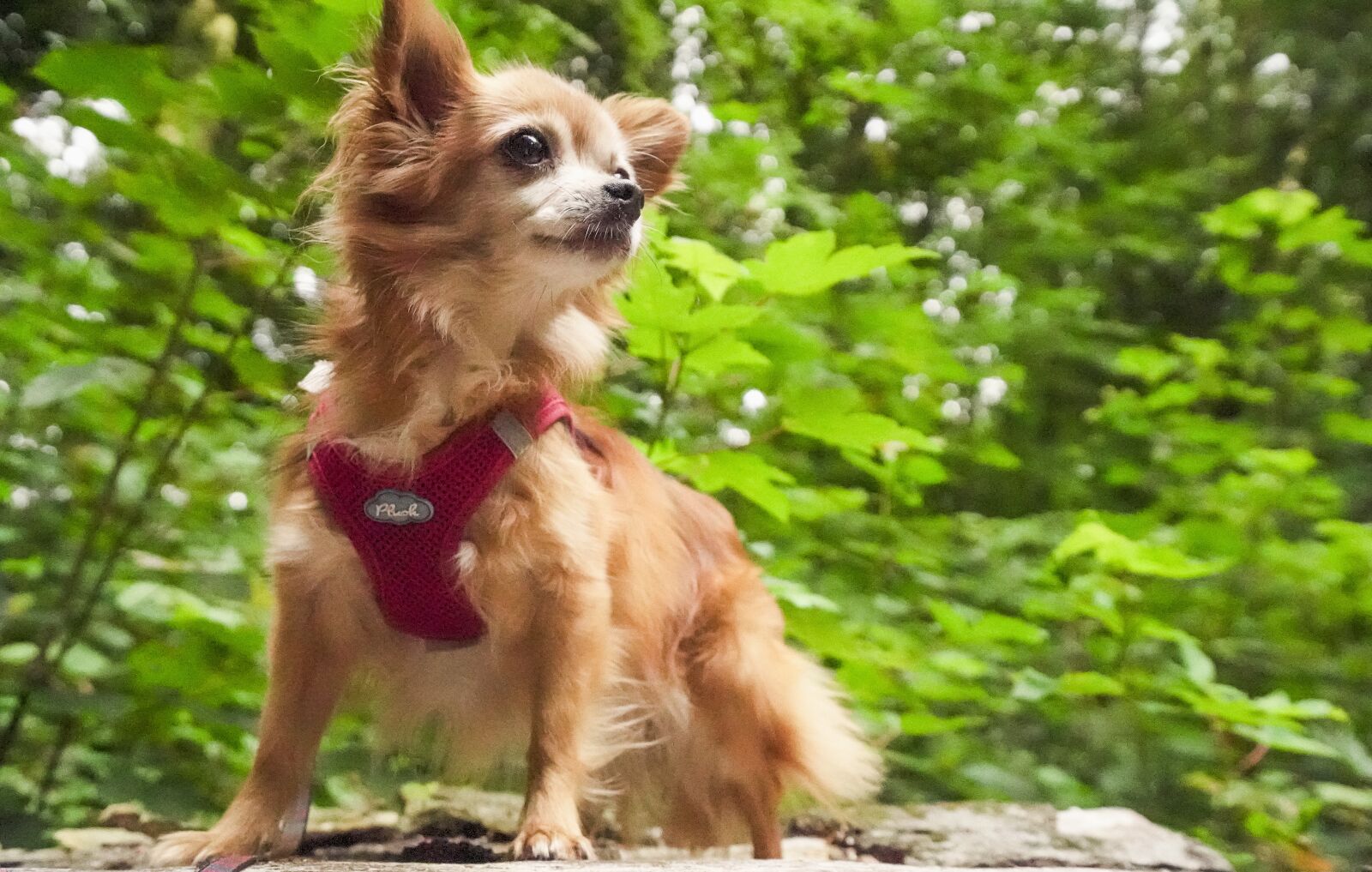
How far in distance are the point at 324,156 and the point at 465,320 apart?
1.72 ft

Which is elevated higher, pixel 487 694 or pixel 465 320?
pixel 465 320

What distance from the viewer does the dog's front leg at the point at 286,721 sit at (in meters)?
1.37

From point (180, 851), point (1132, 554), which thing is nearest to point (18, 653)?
point (180, 851)

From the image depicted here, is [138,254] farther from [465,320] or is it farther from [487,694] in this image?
[487,694]

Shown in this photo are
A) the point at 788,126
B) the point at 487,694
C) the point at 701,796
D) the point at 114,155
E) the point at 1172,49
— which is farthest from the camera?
the point at 1172,49

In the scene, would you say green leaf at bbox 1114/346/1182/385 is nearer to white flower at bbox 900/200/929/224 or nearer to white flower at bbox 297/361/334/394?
white flower at bbox 900/200/929/224

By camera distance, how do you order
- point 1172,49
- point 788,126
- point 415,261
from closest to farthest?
1. point 415,261
2. point 788,126
3. point 1172,49

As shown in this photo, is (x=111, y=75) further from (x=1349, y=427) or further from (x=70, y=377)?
(x=1349, y=427)

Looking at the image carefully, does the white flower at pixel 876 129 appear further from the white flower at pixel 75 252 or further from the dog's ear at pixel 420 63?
the white flower at pixel 75 252

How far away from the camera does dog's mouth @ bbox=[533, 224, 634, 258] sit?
1414mm

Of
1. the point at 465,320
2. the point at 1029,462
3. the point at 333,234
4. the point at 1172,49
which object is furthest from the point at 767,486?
the point at 1172,49

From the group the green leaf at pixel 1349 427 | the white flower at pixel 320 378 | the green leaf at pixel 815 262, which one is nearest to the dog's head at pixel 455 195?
the white flower at pixel 320 378

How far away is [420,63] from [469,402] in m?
0.53

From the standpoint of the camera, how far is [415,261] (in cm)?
144
